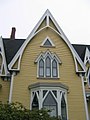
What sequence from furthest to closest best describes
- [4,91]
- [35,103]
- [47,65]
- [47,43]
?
1. [47,43]
2. [47,65]
3. [4,91]
4. [35,103]

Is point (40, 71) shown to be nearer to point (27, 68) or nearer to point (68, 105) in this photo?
point (27, 68)

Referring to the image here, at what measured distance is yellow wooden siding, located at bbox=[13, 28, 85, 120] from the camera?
710 inches

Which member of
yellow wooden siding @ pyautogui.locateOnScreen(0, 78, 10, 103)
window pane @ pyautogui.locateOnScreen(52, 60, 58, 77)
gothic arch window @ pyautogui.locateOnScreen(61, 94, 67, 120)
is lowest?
gothic arch window @ pyautogui.locateOnScreen(61, 94, 67, 120)

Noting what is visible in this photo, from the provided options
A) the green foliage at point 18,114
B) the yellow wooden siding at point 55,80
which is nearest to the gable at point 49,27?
the yellow wooden siding at point 55,80

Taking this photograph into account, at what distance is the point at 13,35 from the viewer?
27.4m

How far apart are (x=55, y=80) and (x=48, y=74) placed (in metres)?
0.80

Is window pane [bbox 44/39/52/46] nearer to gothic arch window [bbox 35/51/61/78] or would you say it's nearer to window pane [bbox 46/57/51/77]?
gothic arch window [bbox 35/51/61/78]

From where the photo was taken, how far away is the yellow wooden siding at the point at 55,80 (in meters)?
18.0

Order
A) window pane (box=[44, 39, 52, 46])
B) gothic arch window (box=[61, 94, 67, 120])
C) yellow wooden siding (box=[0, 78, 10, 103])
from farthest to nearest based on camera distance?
1. window pane (box=[44, 39, 52, 46])
2. yellow wooden siding (box=[0, 78, 10, 103])
3. gothic arch window (box=[61, 94, 67, 120])

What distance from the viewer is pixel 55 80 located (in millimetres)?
19062

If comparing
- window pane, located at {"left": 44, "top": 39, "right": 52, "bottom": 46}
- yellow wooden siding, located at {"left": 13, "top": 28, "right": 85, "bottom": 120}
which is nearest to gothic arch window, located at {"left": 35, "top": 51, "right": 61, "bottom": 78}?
yellow wooden siding, located at {"left": 13, "top": 28, "right": 85, "bottom": 120}

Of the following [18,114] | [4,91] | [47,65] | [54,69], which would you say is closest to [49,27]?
[47,65]

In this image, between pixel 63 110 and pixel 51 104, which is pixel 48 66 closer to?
pixel 51 104

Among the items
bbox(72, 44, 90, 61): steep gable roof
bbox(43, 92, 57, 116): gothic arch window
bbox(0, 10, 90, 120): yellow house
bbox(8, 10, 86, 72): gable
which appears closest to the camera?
bbox(43, 92, 57, 116): gothic arch window
